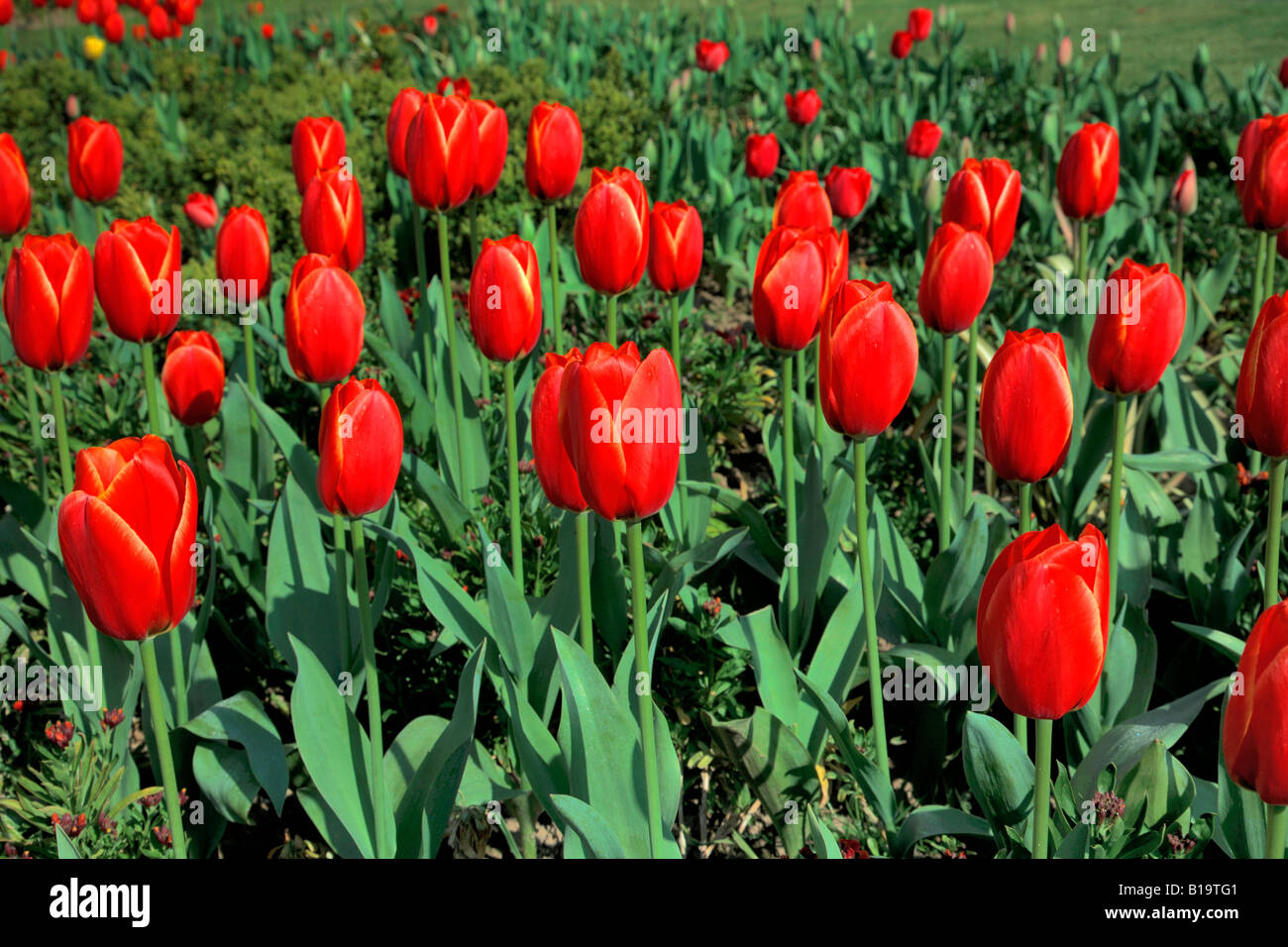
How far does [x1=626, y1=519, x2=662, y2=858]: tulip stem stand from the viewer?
1419 mm

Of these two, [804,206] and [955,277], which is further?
[804,206]

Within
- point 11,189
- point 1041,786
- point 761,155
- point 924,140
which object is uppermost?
point 924,140

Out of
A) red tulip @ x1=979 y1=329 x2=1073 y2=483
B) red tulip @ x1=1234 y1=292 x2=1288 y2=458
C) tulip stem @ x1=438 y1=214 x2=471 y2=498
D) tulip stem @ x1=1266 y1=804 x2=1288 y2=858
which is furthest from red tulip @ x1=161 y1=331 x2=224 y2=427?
tulip stem @ x1=1266 y1=804 x2=1288 y2=858

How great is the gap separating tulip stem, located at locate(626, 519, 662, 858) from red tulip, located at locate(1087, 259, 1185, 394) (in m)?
0.84

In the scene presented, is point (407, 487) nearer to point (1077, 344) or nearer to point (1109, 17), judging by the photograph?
point (1077, 344)

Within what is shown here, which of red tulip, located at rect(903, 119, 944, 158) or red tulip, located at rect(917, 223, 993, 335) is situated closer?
red tulip, located at rect(917, 223, 993, 335)

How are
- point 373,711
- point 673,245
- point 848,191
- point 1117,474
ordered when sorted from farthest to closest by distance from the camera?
1. point 848,191
2. point 673,245
3. point 1117,474
4. point 373,711

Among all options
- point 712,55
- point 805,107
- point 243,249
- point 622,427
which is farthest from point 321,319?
point 712,55

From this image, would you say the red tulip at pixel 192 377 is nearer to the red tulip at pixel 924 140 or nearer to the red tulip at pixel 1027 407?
the red tulip at pixel 1027 407

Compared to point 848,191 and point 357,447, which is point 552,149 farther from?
point 357,447

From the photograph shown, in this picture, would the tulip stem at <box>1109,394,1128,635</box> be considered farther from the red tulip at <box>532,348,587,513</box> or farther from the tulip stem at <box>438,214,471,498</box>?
the tulip stem at <box>438,214,471,498</box>

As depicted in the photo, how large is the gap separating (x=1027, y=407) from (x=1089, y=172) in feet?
4.60

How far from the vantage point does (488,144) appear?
2.56 metres


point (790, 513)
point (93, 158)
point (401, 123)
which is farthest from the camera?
point (93, 158)
